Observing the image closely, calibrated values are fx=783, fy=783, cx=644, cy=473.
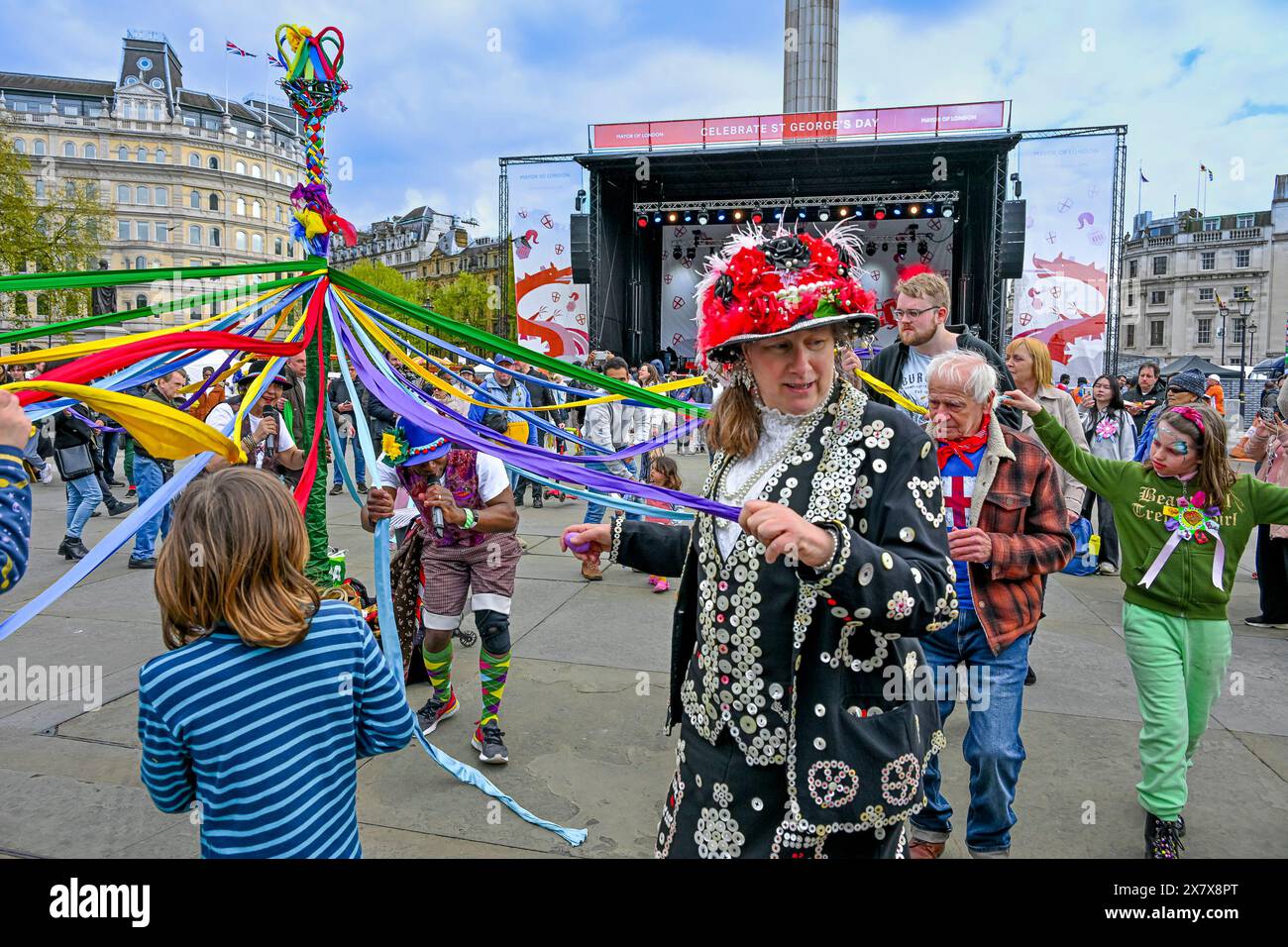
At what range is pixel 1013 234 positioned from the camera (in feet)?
49.4

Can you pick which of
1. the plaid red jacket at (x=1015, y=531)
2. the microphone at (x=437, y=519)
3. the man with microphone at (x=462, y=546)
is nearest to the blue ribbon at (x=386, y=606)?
the man with microphone at (x=462, y=546)

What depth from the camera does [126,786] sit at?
326 centimetres

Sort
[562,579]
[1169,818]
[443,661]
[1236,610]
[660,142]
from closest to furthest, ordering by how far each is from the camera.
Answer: [1169,818]
[443,661]
[1236,610]
[562,579]
[660,142]

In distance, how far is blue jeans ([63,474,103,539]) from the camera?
7.34 meters

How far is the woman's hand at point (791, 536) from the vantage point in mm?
1344

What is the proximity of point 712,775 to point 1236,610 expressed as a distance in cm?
634

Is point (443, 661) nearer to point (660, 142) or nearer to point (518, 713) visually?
point (518, 713)

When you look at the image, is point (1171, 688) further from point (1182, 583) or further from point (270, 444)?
point (270, 444)

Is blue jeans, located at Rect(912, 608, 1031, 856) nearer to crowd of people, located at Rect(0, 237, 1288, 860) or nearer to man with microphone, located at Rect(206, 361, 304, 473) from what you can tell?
crowd of people, located at Rect(0, 237, 1288, 860)

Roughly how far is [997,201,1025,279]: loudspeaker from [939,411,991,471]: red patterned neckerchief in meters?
14.2

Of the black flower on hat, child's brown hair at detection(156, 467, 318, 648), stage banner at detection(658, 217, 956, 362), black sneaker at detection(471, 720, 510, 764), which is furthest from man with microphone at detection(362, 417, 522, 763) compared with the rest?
stage banner at detection(658, 217, 956, 362)

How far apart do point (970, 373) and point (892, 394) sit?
3.16ft

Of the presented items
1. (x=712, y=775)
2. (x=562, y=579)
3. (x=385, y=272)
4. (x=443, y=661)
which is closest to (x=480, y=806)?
(x=443, y=661)

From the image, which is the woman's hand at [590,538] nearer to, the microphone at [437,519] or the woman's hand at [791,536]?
the woman's hand at [791,536]
